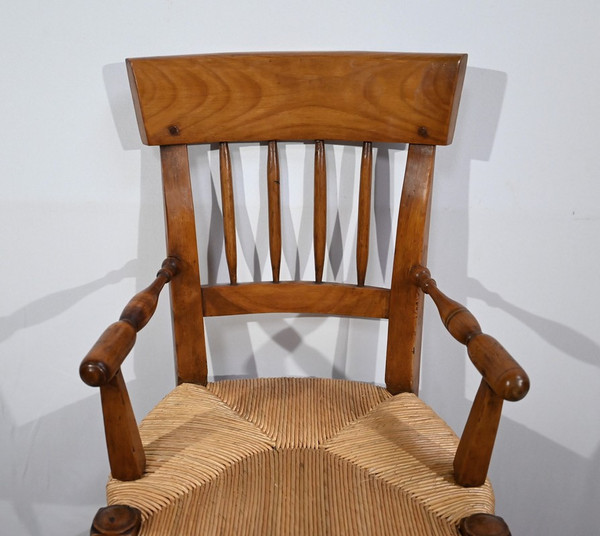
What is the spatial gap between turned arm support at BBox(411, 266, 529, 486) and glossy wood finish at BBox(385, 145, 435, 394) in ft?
0.39

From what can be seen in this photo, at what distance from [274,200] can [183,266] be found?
0.15m

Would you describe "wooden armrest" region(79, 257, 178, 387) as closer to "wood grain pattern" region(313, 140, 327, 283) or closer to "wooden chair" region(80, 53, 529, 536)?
"wooden chair" region(80, 53, 529, 536)

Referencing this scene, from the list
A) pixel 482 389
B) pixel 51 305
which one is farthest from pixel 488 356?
pixel 51 305

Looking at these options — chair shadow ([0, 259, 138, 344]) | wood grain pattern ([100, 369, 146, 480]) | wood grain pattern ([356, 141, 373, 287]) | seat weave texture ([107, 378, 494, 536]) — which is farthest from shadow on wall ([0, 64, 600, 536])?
wood grain pattern ([100, 369, 146, 480])

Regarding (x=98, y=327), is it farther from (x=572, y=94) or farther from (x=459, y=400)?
(x=572, y=94)

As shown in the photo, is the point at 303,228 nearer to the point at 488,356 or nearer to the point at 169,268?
the point at 169,268

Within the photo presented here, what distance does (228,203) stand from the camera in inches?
33.9

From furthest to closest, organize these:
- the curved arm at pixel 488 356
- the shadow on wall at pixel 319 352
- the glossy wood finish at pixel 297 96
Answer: the shadow on wall at pixel 319 352 → the glossy wood finish at pixel 297 96 → the curved arm at pixel 488 356

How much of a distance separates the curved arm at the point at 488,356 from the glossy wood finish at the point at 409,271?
105 mm

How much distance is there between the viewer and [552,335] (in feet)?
3.42

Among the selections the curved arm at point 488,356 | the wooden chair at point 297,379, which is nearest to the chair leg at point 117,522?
the wooden chair at point 297,379

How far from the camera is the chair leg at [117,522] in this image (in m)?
0.61

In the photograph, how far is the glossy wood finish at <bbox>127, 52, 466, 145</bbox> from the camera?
778mm

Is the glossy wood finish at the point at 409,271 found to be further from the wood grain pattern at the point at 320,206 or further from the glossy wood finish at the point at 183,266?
the glossy wood finish at the point at 183,266
